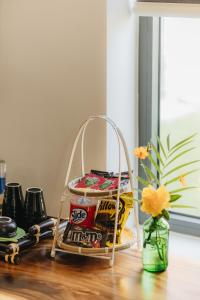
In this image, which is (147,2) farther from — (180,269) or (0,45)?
(180,269)

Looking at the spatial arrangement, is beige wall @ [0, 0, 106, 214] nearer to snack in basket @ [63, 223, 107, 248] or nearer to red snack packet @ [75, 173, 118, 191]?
red snack packet @ [75, 173, 118, 191]

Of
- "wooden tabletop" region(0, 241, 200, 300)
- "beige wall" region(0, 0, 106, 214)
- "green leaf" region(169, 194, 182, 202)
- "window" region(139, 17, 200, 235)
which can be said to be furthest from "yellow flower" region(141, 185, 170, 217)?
"window" region(139, 17, 200, 235)

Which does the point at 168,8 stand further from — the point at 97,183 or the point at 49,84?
the point at 97,183

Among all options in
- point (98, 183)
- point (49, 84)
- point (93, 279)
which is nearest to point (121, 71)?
point (49, 84)

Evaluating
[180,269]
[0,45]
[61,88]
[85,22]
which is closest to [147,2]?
[85,22]

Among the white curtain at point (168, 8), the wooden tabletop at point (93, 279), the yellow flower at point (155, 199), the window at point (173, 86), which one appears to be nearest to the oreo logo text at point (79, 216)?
the wooden tabletop at point (93, 279)

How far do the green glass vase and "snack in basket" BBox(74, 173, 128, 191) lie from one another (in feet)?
0.48

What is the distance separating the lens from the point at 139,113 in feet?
6.41

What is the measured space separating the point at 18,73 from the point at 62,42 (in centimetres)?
21

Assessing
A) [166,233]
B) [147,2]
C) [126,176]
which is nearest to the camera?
[166,233]

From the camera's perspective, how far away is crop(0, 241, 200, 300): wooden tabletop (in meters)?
1.38

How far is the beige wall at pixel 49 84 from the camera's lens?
1.77m

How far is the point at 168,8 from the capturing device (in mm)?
1716

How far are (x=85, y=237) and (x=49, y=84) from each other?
556 mm
